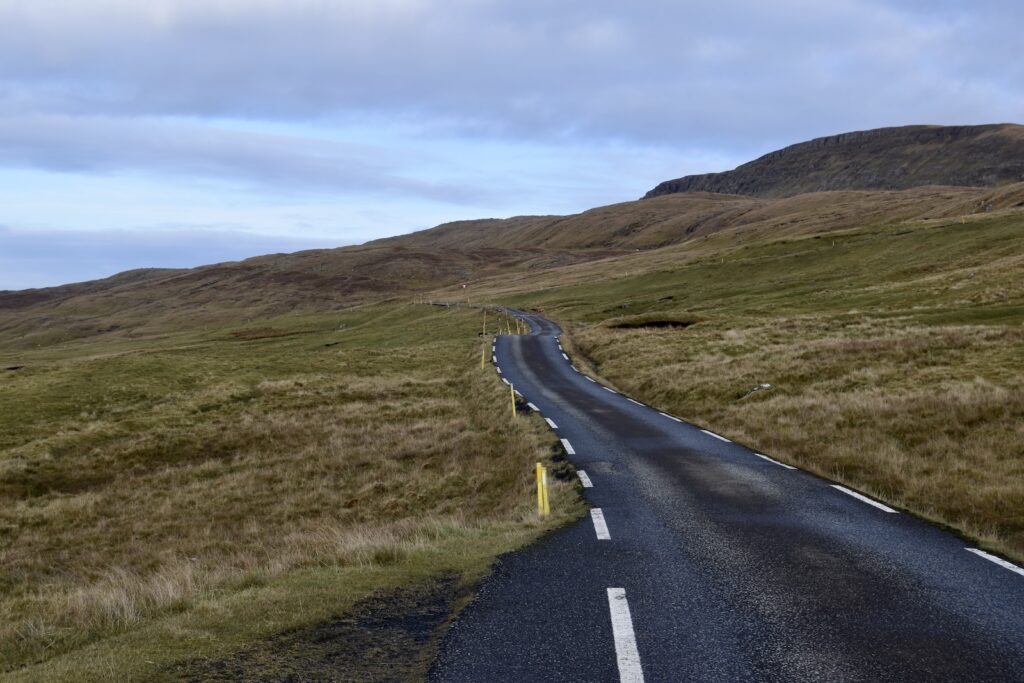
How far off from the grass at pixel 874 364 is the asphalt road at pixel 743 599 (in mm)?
1796

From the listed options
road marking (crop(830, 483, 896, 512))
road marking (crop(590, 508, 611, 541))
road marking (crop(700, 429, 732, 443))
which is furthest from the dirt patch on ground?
road marking (crop(700, 429, 732, 443))

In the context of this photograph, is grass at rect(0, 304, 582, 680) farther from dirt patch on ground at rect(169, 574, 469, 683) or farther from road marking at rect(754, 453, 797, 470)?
road marking at rect(754, 453, 797, 470)

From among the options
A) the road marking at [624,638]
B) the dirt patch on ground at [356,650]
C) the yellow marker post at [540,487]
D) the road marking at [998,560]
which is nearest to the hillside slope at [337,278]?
the road marking at [998,560]

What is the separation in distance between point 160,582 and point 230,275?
181 meters

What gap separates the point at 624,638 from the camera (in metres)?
6.31

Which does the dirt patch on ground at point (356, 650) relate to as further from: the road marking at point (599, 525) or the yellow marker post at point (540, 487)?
the yellow marker post at point (540, 487)

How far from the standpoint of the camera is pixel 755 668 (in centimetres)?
573

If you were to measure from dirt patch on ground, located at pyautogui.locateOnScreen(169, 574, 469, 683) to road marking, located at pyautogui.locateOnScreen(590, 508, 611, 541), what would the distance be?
2.87m

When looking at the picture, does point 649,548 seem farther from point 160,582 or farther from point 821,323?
point 821,323

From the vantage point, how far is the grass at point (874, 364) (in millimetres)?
14250

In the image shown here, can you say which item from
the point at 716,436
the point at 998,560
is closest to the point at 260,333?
the point at 716,436

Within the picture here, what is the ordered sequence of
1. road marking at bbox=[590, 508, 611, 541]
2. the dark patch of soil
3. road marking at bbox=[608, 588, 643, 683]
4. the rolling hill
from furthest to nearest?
the dark patch of soil
road marking at bbox=[590, 508, 611, 541]
the rolling hill
road marking at bbox=[608, 588, 643, 683]

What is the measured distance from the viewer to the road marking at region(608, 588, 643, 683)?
18.4 feet

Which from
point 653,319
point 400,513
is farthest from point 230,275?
point 400,513
